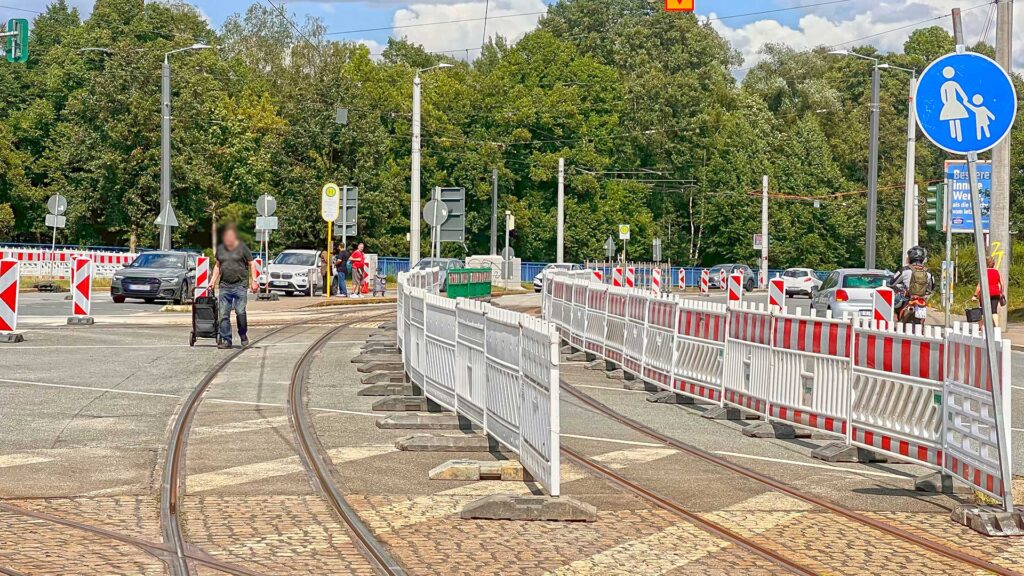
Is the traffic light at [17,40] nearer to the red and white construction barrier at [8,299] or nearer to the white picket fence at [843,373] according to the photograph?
the red and white construction barrier at [8,299]

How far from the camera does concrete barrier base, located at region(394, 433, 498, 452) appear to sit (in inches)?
435

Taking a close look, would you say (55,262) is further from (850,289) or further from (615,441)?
(615,441)

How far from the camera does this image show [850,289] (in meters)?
30.3

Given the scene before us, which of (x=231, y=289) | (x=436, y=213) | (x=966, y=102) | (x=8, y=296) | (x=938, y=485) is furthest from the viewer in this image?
(x=436, y=213)

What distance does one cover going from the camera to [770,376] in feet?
43.9

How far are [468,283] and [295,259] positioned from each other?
6986 millimetres

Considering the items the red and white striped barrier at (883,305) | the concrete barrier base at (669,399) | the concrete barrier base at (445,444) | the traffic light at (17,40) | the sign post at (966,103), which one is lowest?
the concrete barrier base at (669,399)

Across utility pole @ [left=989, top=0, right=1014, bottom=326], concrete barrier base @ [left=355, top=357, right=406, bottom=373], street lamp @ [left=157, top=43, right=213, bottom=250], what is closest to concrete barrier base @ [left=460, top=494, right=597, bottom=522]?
concrete barrier base @ [left=355, top=357, right=406, bottom=373]

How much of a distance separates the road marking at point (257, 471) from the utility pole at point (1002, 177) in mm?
19728

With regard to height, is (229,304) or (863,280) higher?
(863,280)

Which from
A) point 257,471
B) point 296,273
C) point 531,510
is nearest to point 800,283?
point 296,273

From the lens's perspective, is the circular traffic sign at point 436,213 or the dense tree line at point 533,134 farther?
the dense tree line at point 533,134

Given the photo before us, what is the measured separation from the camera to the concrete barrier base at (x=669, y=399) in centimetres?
1545

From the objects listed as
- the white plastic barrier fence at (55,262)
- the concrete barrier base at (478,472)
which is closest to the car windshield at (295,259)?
the white plastic barrier fence at (55,262)
